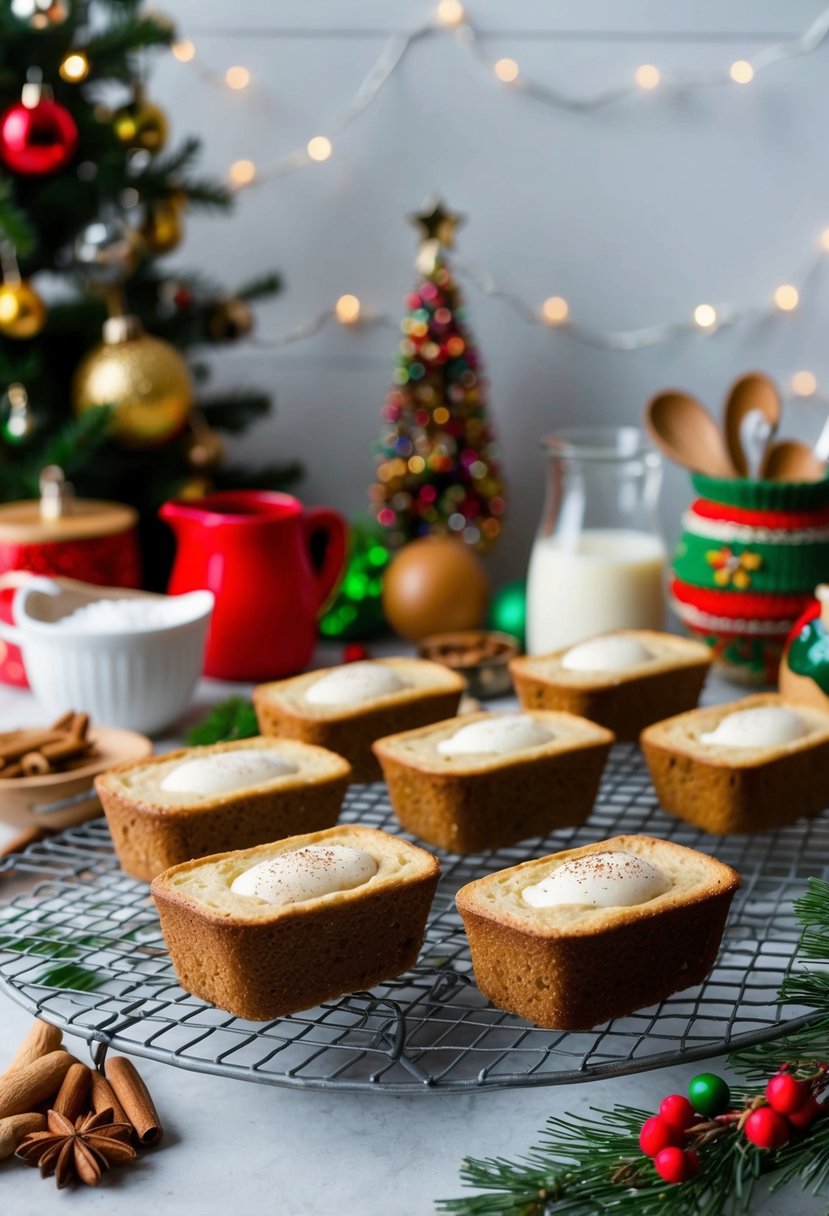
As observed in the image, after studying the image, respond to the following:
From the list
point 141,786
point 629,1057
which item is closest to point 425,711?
point 141,786

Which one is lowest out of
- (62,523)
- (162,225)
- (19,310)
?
(62,523)

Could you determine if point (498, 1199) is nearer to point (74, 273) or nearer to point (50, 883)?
point (50, 883)

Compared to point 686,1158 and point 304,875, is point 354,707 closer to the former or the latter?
point 304,875

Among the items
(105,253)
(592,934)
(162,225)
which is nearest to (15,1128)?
(592,934)

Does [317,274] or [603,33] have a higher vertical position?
[603,33]

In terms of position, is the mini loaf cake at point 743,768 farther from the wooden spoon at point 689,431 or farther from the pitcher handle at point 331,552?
the pitcher handle at point 331,552
